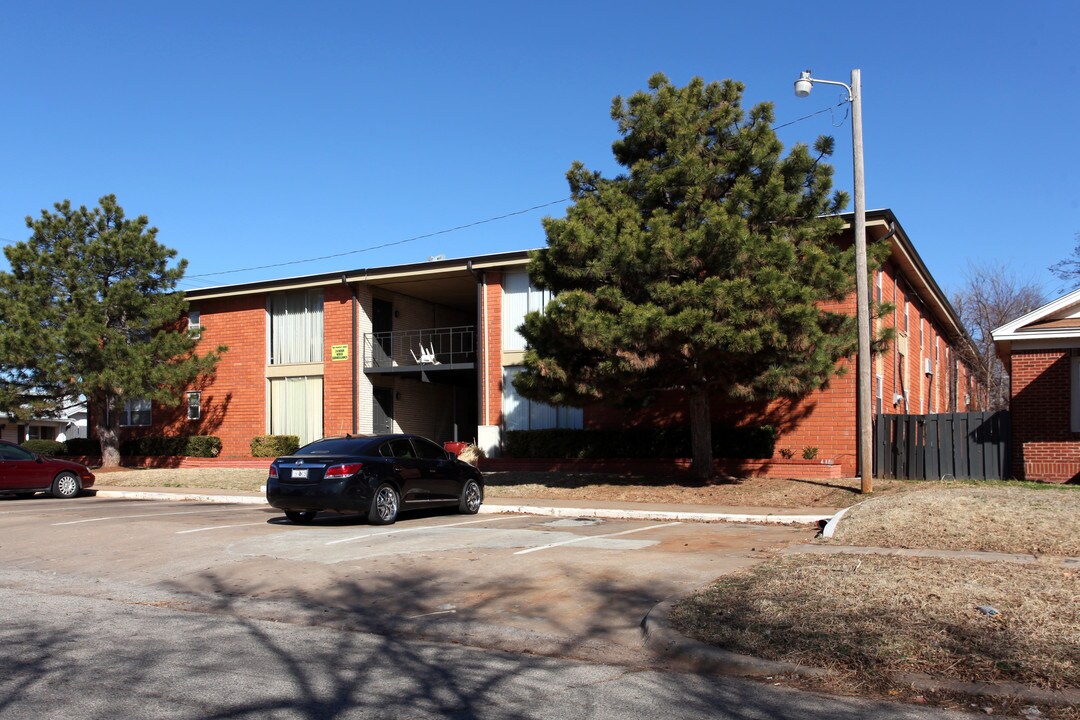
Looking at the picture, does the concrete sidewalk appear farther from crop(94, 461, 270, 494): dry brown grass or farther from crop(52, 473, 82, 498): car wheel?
crop(94, 461, 270, 494): dry brown grass

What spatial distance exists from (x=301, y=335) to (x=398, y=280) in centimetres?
423

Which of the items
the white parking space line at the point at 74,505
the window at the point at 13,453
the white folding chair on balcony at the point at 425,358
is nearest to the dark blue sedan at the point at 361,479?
the white parking space line at the point at 74,505

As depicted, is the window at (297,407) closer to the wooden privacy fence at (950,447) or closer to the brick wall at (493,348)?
the brick wall at (493,348)

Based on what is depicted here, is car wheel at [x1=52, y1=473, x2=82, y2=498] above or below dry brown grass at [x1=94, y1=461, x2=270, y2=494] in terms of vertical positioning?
above

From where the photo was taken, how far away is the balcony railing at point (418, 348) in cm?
2872

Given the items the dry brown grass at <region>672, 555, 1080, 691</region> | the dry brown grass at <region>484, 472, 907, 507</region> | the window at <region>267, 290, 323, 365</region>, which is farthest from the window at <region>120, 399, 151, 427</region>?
the dry brown grass at <region>672, 555, 1080, 691</region>

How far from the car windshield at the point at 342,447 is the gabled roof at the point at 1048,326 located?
13.5 metres

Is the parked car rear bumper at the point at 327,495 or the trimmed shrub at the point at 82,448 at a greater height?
the parked car rear bumper at the point at 327,495

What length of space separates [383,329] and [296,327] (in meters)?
2.88

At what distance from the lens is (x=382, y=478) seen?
13234mm

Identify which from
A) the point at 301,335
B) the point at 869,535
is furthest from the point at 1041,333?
the point at 301,335

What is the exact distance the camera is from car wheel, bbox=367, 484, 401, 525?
43.0ft

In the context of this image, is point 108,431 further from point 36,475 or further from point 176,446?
point 36,475

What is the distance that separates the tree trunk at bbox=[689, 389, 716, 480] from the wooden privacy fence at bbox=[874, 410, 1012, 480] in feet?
13.4
